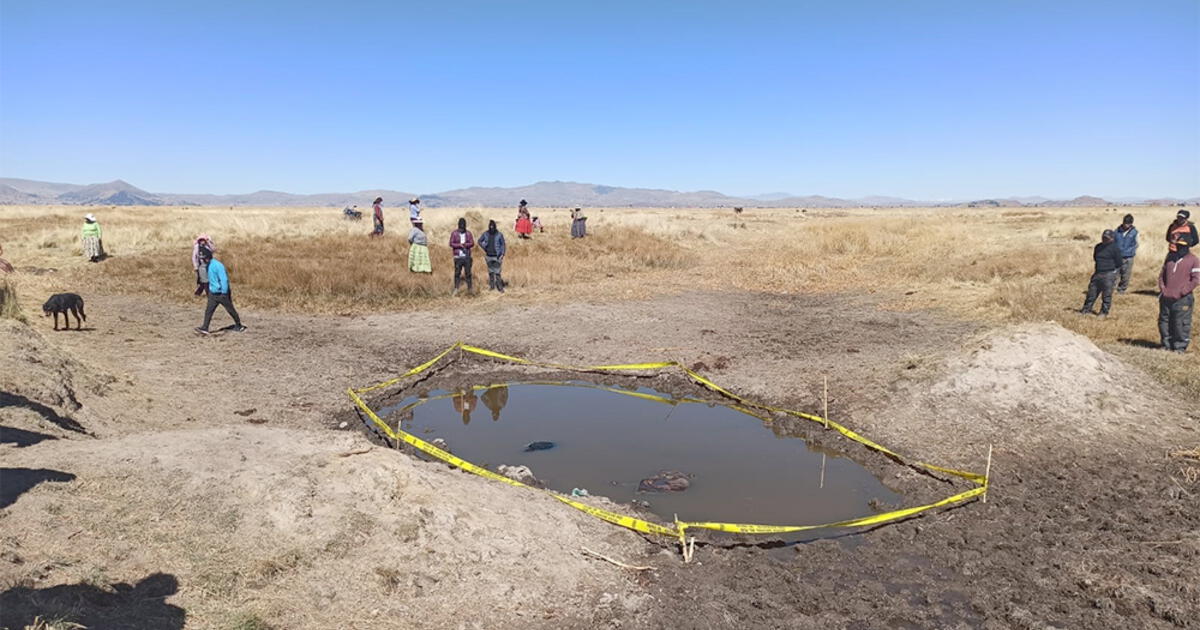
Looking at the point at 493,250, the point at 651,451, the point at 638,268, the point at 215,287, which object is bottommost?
the point at 651,451

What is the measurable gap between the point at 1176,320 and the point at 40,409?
14.8 m

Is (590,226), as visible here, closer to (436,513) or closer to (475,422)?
(475,422)

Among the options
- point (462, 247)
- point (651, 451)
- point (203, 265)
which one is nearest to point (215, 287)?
point (203, 265)

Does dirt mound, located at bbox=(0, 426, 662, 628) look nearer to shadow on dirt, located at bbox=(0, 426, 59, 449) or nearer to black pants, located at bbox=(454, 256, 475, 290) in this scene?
shadow on dirt, located at bbox=(0, 426, 59, 449)

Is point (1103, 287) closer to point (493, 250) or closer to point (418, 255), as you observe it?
point (493, 250)

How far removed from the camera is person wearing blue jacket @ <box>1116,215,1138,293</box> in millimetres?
13078

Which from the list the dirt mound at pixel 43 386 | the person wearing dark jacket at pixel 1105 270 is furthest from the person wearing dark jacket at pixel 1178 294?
the dirt mound at pixel 43 386

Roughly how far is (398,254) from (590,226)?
14111 mm

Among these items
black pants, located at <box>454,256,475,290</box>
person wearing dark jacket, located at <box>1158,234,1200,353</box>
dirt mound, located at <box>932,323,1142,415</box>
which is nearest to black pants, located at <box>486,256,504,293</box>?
black pants, located at <box>454,256,475,290</box>

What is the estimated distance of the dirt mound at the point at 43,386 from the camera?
599cm

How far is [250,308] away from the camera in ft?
48.5

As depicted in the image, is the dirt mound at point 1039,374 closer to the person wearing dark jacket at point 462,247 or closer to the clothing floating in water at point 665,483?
A: the clothing floating in water at point 665,483

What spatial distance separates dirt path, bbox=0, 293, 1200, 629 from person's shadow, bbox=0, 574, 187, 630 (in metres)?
0.02

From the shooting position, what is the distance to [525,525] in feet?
16.9
